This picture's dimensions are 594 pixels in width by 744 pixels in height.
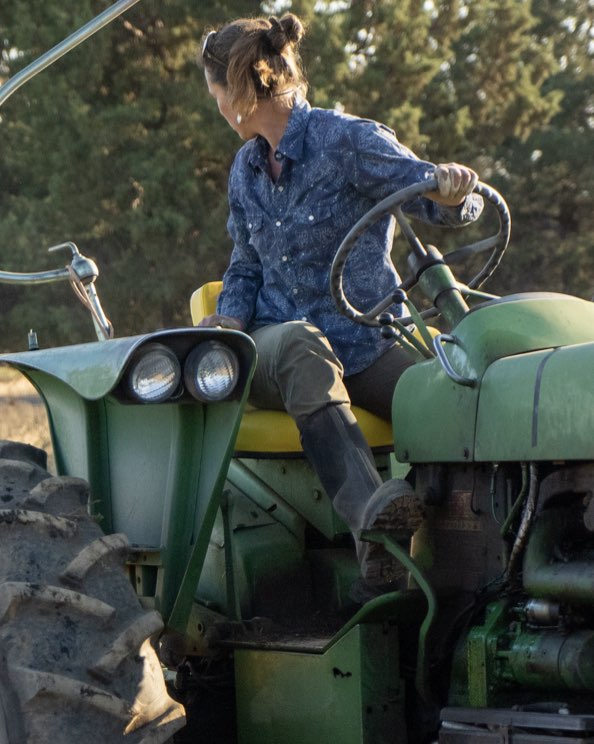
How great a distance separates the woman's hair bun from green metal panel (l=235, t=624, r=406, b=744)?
1.81m

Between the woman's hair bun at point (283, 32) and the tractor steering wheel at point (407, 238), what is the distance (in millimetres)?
796

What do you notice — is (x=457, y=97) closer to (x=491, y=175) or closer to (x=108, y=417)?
(x=491, y=175)

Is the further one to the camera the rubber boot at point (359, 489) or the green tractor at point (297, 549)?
the rubber boot at point (359, 489)

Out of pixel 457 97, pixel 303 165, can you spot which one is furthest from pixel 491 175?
pixel 303 165

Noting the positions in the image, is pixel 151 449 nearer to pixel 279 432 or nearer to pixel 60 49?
pixel 279 432

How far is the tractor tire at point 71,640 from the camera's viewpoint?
3.02 metres

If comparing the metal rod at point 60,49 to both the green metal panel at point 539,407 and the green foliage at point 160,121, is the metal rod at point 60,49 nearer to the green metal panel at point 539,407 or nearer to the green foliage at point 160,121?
the green metal panel at point 539,407

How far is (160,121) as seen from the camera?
21156mm

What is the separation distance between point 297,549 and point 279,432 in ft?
1.16

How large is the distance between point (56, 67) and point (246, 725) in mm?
18512

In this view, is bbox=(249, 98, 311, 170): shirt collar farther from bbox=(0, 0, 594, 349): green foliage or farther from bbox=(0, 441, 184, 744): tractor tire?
bbox=(0, 0, 594, 349): green foliage

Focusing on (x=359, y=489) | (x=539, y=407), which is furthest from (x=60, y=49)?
(x=539, y=407)

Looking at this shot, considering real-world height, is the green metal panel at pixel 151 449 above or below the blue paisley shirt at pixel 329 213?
below

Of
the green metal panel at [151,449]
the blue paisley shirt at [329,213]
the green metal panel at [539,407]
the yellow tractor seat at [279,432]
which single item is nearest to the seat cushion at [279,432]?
the yellow tractor seat at [279,432]
